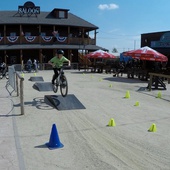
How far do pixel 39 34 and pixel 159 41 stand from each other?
1727 centimetres

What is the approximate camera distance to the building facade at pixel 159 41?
91.7 feet

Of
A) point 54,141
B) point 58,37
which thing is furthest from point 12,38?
point 54,141

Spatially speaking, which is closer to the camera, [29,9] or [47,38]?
[47,38]

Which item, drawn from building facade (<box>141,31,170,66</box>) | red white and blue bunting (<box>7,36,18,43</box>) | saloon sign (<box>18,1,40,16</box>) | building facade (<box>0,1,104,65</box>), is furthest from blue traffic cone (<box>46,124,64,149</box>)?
saloon sign (<box>18,1,40,16</box>)

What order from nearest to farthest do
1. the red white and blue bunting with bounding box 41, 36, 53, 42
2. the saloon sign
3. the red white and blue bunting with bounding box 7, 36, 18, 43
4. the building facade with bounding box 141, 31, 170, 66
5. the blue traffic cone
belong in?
the blue traffic cone, the building facade with bounding box 141, 31, 170, 66, the red white and blue bunting with bounding box 7, 36, 18, 43, the red white and blue bunting with bounding box 41, 36, 53, 42, the saloon sign

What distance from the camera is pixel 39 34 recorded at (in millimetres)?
37312

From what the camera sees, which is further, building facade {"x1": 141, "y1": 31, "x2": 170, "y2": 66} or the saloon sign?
the saloon sign

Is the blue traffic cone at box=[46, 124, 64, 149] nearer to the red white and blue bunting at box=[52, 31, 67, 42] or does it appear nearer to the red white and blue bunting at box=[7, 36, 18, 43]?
the red white and blue bunting at box=[7, 36, 18, 43]

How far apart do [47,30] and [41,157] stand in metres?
36.3

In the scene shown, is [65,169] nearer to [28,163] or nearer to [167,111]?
[28,163]

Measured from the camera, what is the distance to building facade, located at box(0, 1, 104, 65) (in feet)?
117

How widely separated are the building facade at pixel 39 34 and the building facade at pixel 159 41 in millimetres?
8963

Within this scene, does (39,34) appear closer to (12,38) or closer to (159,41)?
(12,38)

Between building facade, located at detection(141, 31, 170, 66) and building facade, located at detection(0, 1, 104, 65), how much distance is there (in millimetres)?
8963
